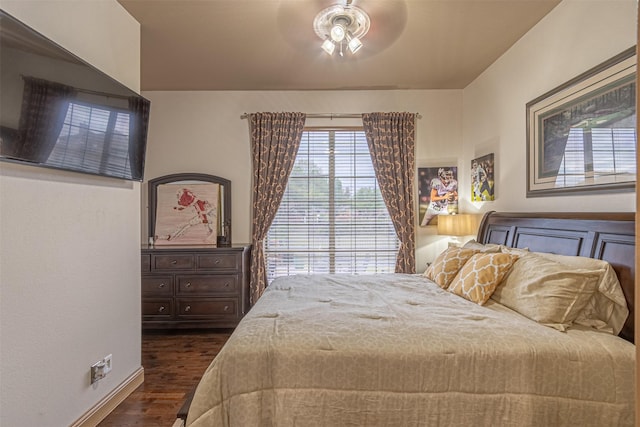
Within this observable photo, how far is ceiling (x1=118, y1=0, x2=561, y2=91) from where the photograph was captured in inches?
96.3

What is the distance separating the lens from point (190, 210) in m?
4.01

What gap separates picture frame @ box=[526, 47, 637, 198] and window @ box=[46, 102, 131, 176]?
9.89ft

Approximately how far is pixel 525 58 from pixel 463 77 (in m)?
0.94

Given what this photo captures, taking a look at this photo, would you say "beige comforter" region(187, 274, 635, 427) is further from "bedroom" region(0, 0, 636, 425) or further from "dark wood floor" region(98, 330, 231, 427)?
"dark wood floor" region(98, 330, 231, 427)

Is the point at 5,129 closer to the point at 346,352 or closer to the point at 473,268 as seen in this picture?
the point at 346,352

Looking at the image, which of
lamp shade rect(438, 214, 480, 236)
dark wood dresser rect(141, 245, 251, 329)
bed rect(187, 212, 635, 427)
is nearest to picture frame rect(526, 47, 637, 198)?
bed rect(187, 212, 635, 427)

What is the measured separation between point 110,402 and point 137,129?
1852 millimetres

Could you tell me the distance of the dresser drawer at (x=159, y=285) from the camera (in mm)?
3562

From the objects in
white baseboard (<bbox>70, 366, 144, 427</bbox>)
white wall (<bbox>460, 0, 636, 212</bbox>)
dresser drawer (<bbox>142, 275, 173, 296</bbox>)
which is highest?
white wall (<bbox>460, 0, 636, 212</bbox>)

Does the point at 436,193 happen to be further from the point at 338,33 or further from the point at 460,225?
the point at 338,33

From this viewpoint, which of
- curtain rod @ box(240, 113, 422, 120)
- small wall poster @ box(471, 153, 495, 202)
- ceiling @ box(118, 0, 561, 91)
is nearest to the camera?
ceiling @ box(118, 0, 561, 91)

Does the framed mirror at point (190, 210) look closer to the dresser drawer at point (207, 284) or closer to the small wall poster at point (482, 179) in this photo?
the dresser drawer at point (207, 284)

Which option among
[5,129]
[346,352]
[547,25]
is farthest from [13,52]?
[547,25]

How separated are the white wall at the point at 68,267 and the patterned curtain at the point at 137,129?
0.17 m
